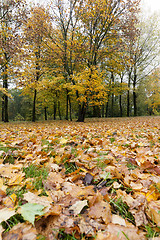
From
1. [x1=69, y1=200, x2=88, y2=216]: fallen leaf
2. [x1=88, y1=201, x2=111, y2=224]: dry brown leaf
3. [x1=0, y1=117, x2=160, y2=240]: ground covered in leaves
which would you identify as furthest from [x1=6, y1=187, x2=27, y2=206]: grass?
→ [x1=88, y1=201, x2=111, y2=224]: dry brown leaf

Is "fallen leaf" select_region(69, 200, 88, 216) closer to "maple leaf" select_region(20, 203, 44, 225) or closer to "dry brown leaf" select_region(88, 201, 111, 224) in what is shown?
"dry brown leaf" select_region(88, 201, 111, 224)

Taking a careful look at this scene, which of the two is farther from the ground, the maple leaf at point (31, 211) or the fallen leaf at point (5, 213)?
the maple leaf at point (31, 211)

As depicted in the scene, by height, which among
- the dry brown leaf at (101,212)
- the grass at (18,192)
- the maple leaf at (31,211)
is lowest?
the dry brown leaf at (101,212)

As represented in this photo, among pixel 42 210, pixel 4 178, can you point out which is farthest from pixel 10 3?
pixel 42 210

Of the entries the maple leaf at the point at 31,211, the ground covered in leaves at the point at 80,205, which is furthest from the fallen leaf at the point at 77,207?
the maple leaf at the point at 31,211

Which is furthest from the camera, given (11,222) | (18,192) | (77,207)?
(18,192)

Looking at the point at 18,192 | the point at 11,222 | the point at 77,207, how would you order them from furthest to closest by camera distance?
the point at 18,192
the point at 77,207
the point at 11,222

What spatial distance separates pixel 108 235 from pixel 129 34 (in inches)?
464

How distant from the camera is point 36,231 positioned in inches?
28.7

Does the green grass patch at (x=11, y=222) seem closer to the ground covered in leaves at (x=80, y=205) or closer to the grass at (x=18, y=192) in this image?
the ground covered in leaves at (x=80, y=205)

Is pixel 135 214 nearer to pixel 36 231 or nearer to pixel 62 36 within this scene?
pixel 36 231

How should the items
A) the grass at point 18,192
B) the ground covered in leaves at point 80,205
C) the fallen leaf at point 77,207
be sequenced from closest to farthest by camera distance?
the ground covered in leaves at point 80,205
the fallen leaf at point 77,207
the grass at point 18,192

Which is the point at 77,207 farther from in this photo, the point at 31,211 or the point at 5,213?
the point at 5,213

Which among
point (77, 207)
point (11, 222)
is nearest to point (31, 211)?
point (11, 222)
